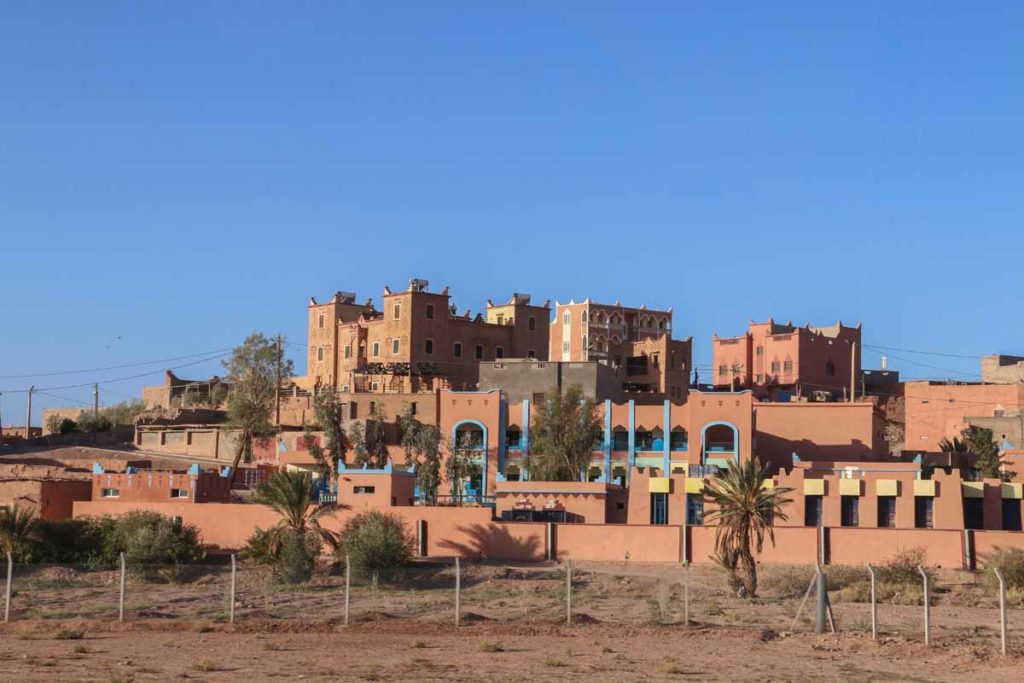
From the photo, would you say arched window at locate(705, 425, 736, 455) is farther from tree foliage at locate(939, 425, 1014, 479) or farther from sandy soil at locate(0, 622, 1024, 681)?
sandy soil at locate(0, 622, 1024, 681)

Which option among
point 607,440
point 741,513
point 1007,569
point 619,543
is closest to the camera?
point 1007,569

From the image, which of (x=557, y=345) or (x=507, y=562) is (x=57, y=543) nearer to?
(x=507, y=562)

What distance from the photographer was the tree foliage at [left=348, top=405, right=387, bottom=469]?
61844 millimetres

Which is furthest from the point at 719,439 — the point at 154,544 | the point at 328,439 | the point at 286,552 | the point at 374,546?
the point at 154,544

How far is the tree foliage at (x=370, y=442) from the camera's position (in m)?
61.8

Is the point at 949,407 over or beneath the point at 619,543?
over

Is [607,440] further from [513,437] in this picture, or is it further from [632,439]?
[513,437]

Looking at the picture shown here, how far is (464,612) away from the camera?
3625 cm

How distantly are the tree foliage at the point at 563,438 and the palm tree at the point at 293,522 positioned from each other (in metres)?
14.4

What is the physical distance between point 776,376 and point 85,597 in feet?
197

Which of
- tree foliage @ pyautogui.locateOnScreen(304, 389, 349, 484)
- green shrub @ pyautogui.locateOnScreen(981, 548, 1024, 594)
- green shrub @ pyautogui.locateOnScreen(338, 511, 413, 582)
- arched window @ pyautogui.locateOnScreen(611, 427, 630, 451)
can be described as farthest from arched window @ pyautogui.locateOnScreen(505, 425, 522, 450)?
green shrub @ pyautogui.locateOnScreen(981, 548, 1024, 594)

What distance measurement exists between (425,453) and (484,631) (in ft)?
96.2

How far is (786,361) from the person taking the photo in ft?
300

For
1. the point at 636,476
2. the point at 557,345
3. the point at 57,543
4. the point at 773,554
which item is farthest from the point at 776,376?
the point at 57,543
